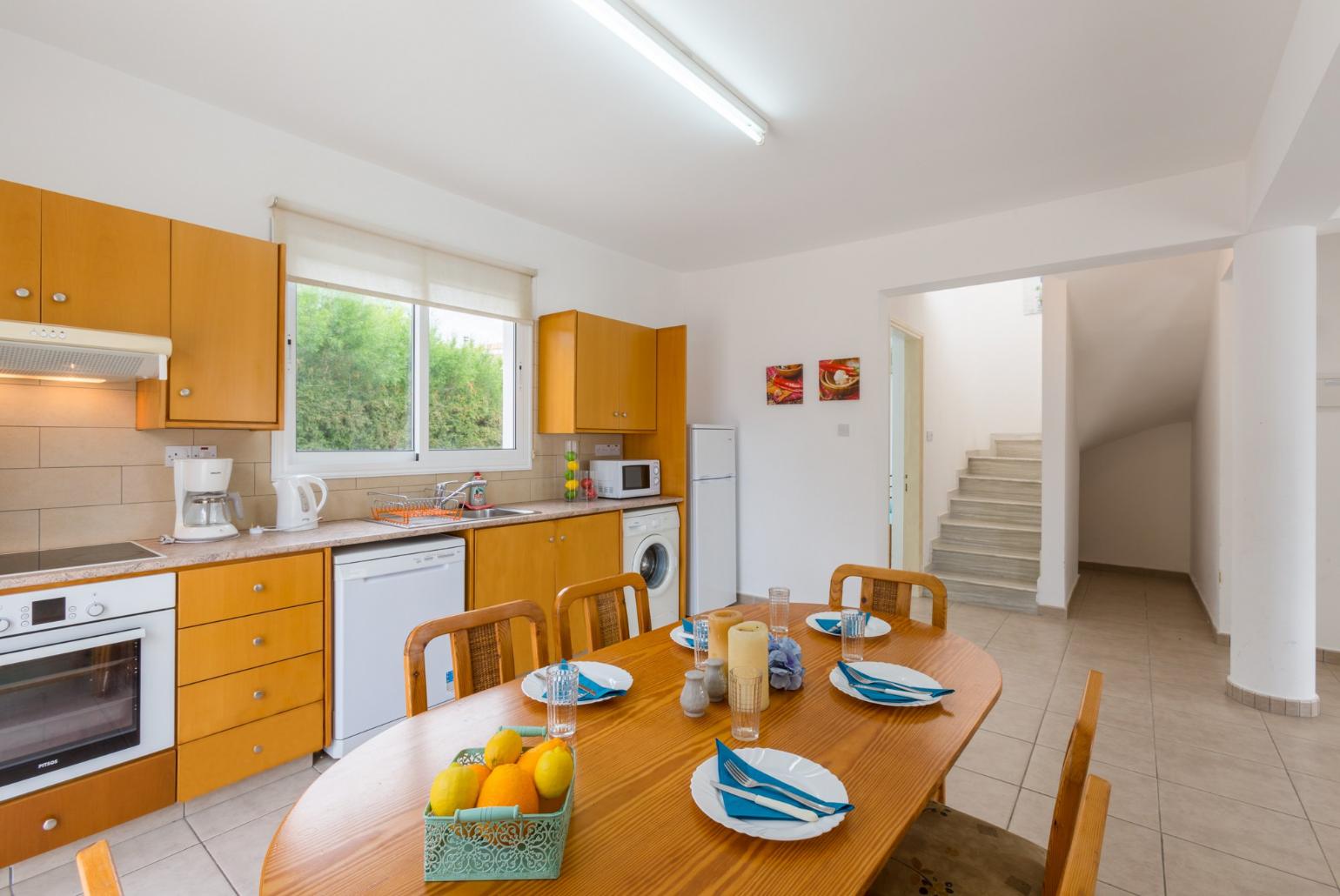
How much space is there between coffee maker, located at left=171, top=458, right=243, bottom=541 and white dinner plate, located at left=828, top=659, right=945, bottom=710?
2.38m

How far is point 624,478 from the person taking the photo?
4.09 meters

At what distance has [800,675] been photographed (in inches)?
56.3

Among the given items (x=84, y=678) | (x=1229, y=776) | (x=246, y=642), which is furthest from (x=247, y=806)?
(x=1229, y=776)

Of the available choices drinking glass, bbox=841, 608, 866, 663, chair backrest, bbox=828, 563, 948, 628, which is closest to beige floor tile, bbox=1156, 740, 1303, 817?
chair backrest, bbox=828, 563, 948, 628

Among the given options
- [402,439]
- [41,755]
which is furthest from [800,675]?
[402,439]

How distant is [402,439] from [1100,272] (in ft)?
16.9

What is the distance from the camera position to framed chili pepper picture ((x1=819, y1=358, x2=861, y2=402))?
431 cm

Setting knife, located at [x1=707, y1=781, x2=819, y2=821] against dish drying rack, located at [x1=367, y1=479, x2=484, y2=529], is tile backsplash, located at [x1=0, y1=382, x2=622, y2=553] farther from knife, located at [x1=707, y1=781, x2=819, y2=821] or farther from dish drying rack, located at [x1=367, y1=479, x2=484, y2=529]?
knife, located at [x1=707, y1=781, x2=819, y2=821]

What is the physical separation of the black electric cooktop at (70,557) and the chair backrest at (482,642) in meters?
1.28

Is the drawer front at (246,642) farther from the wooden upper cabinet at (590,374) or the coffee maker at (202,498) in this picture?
the wooden upper cabinet at (590,374)

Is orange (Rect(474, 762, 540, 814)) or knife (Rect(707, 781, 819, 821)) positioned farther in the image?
knife (Rect(707, 781, 819, 821))

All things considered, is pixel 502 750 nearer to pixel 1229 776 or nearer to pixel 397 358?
pixel 397 358

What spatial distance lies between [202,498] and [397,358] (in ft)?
4.12

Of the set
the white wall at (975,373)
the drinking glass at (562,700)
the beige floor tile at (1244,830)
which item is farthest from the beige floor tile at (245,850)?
the white wall at (975,373)
